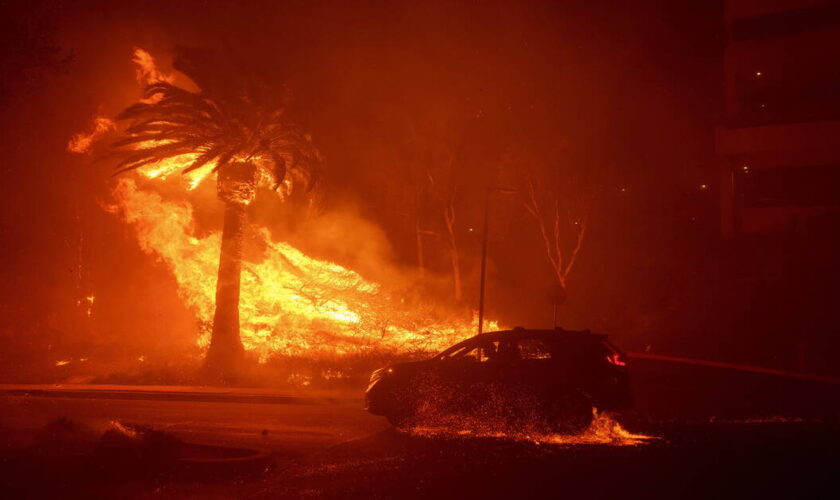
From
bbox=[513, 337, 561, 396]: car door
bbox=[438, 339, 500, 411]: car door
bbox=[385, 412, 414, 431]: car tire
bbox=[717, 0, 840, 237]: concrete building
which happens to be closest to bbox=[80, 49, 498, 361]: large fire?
bbox=[385, 412, 414, 431]: car tire

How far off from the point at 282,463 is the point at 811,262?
71.4ft

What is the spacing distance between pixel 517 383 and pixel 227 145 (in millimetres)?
12161

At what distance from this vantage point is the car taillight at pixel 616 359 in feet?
36.8

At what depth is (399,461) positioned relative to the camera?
8.71m

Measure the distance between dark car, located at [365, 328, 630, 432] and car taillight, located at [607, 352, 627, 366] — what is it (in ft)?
0.05

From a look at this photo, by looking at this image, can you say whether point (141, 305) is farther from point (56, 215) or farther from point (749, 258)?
point (749, 258)

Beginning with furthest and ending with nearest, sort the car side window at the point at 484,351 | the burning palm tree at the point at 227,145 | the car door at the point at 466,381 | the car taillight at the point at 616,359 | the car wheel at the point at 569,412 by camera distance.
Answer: the burning palm tree at the point at 227,145
the car side window at the point at 484,351
the car taillight at the point at 616,359
the car door at the point at 466,381
the car wheel at the point at 569,412

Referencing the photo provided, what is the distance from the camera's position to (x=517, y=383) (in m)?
11.0

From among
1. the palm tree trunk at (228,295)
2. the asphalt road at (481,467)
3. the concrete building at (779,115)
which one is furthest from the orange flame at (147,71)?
the concrete building at (779,115)

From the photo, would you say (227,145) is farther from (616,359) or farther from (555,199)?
(555,199)

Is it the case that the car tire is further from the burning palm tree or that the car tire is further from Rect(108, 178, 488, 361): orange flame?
Rect(108, 178, 488, 361): orange flame

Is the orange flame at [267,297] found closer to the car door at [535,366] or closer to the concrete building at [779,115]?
the car door at [535,366]

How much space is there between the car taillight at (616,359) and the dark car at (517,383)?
0.6 inches

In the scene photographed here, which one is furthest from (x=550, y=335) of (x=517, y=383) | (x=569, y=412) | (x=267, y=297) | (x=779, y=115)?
(x=779, y=115)
